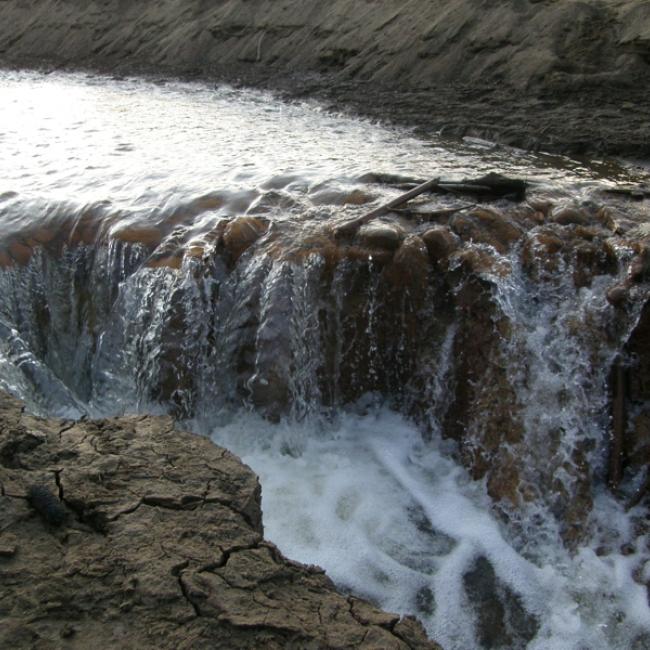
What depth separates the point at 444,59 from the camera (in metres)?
8.27

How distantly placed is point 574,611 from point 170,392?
201 cm

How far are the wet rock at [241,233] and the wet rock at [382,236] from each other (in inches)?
21.6

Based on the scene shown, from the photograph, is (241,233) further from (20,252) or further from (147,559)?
(147,559)

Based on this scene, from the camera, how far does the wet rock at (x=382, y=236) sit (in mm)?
3645

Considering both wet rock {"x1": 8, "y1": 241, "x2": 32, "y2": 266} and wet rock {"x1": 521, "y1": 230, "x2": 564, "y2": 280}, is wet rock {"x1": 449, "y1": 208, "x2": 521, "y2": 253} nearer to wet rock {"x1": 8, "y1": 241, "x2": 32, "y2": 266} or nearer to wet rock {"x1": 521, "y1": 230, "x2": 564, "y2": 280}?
wet rock {"x1": 521, "y1": 230, "x2": 564, "y2": 280}

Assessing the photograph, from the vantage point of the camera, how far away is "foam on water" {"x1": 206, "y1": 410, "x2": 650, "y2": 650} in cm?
281

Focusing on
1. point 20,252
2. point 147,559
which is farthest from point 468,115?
point 147,559

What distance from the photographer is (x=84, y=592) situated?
187 centimetres

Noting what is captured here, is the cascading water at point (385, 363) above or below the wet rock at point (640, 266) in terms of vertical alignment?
below

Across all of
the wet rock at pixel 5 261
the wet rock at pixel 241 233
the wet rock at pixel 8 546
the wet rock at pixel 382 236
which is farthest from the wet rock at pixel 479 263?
the wet rock at pixel 5 261

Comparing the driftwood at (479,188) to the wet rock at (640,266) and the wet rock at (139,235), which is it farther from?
the wet rock at (139,235)

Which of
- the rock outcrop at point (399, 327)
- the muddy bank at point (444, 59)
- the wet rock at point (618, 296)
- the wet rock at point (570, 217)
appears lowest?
the rock outcrop at point (399, 327)

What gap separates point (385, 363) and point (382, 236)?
59 cm

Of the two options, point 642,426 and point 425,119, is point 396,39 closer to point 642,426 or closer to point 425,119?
point 425,119
